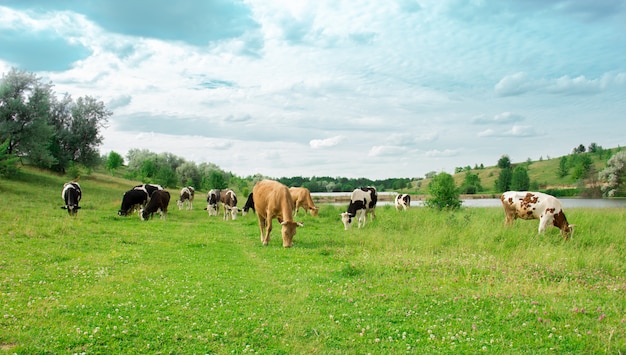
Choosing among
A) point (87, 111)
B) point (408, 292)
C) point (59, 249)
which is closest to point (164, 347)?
point (408, 292)

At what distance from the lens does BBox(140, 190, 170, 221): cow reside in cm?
2652

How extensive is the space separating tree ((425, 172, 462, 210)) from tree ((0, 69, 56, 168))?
41.0 m

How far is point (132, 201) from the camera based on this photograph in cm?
2841

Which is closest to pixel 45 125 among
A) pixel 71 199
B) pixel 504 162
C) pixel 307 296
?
pixel 71 199

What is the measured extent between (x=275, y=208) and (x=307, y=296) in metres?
8.77

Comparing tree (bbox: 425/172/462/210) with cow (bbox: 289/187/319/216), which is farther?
tree (bbox: 425/172/462/210)

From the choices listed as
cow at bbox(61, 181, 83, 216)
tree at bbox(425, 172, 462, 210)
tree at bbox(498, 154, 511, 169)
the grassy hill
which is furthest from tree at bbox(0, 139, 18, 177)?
tree at bbox(498, 154, 511, 169)

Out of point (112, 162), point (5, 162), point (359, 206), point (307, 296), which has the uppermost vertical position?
point (112, 162)

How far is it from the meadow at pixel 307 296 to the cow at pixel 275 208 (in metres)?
0.76

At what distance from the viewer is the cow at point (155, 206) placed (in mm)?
26516

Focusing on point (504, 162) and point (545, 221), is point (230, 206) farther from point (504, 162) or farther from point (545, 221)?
point (504, 162)

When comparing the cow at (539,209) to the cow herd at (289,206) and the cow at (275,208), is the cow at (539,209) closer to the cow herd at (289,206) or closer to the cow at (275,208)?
the cow herd at (289,206)

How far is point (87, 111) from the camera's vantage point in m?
56.2

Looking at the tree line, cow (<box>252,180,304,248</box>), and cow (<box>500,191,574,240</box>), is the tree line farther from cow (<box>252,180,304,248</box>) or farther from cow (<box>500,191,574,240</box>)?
cow (<box>500,191,574,240</box>)
